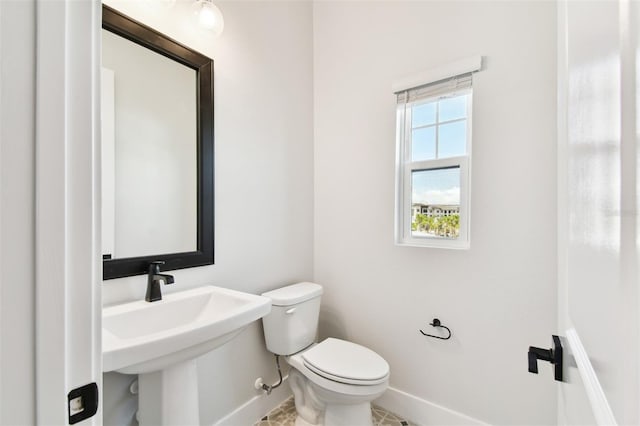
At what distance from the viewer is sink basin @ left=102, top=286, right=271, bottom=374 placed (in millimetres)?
801

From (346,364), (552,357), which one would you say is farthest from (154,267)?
(552,357)

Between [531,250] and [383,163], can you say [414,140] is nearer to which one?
[383,163]

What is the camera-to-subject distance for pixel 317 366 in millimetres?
1430

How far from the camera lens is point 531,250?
4.45ft

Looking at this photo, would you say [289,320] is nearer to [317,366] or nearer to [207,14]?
[317,366]

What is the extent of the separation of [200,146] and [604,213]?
144 cm

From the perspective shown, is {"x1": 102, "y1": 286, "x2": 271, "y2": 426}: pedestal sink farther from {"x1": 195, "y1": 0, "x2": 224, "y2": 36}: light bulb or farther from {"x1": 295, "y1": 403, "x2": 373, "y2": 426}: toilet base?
{"x1": 195, "y1": 0, "x2": 224, "y2": 36}: light bulb

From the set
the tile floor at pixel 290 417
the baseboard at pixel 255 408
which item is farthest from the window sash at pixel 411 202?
the baseboard at pixel 255 408

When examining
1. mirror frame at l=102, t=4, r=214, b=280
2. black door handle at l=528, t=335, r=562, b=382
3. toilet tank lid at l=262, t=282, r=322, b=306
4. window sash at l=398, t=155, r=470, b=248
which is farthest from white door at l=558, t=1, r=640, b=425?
mirror frame at l=102, t=4, r=214, b=280

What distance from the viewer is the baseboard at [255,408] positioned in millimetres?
1493

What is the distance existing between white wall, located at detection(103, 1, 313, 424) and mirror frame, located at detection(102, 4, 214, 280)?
0.13 ft

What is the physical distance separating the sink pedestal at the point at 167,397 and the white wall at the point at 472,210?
113 cm

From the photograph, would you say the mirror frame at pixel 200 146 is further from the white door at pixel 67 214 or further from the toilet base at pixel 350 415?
the toilet base at pixel 350 415

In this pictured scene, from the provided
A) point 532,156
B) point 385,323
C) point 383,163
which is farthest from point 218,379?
point 532,156
